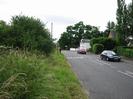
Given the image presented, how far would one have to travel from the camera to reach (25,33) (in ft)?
92.2

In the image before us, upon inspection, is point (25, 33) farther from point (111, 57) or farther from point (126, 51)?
point (126, 51)

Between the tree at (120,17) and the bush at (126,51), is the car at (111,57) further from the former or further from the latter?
the tree at (120,17)

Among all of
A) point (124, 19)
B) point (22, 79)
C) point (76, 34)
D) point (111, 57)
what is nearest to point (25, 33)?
point (22, 79)

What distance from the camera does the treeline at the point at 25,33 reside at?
89.8 ft

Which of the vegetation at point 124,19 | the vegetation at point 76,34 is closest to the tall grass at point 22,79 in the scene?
the vegetation at point 124,19

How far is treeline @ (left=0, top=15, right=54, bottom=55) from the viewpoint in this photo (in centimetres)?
2736

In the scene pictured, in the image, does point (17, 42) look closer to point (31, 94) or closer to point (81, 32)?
point (31, 94)

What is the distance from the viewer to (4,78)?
7199 mm

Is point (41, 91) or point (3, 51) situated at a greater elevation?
point (3, 51)

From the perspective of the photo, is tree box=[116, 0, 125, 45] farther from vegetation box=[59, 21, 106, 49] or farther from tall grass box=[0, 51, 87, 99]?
vegetation box=[59, 21, 106, 49]

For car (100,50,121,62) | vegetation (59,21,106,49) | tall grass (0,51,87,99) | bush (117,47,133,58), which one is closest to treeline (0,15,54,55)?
tall grass (0,51,87,99)

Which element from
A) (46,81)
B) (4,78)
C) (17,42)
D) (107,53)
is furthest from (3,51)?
(107,53)

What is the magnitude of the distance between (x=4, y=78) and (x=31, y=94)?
634 mm

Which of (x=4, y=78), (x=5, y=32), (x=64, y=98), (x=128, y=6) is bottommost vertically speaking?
(x=64, y=98)
